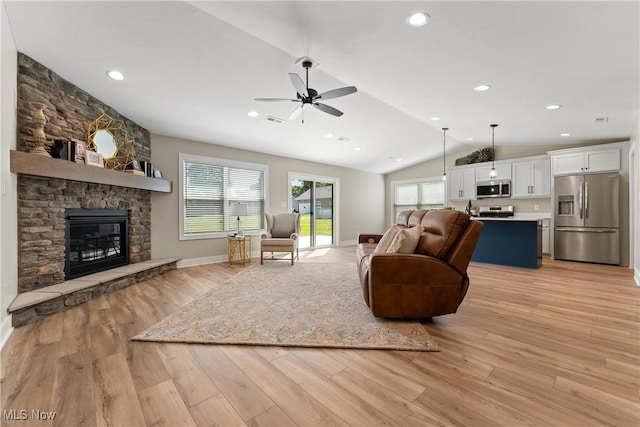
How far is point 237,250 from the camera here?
18.8ft

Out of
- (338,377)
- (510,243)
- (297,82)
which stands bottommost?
(338,377)

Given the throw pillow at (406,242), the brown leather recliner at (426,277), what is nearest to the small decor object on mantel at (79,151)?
the brown leather recliner at (426,277)

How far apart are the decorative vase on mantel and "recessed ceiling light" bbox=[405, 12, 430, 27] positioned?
11.9 feet

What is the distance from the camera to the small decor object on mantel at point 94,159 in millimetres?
3359

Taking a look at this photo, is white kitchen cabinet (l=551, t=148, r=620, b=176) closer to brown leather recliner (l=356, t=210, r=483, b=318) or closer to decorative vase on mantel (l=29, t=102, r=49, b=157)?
brown leather recliner (l=356, t=210, r=483, b=318)

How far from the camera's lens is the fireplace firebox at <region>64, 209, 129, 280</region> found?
11.0 ft

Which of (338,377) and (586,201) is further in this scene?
(586,201)

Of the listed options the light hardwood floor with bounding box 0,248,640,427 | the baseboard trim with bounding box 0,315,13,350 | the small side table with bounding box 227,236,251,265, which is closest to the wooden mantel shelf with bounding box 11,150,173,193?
the baseboard trim with bounding box 0,315,13,350

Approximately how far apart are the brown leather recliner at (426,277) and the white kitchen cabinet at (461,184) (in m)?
5.38

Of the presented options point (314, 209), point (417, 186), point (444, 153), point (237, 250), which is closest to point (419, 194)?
point (417, 186)

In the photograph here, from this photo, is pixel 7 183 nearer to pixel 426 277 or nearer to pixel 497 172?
pixel 426 277

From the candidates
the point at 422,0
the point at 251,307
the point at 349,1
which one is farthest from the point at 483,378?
the point at 349,1

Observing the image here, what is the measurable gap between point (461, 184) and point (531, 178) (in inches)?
59.2

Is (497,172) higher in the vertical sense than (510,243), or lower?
higher
